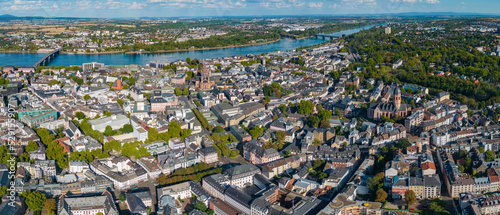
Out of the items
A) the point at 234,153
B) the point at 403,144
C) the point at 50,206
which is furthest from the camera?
the point at 234,153

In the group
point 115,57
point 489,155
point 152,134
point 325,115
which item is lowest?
point 489,155

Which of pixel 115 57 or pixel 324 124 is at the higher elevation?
pixel 115 57

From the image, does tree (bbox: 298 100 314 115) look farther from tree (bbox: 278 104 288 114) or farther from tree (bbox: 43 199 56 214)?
Result: tree (bbox: 43 199 56 214)

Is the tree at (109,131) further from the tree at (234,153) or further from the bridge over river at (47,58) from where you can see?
the bridge over river at (47,58)

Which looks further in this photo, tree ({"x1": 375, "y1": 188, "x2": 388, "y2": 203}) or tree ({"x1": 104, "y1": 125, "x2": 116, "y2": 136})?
tree ({"x1": 104, "y1": 125, "x2": 116, "y2": 136})

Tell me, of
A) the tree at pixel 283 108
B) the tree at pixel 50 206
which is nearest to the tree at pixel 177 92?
the tree at pixel 283 108

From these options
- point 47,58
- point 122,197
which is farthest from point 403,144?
point 47,58

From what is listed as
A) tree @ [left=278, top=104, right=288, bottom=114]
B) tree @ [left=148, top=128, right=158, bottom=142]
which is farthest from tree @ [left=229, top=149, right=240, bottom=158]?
tree @ [left=278, top=104, right=288, bottom=114]

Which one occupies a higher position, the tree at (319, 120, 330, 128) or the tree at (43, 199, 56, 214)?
the tree at (319, 120, 330, 128)

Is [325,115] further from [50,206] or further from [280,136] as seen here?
[50,206]
